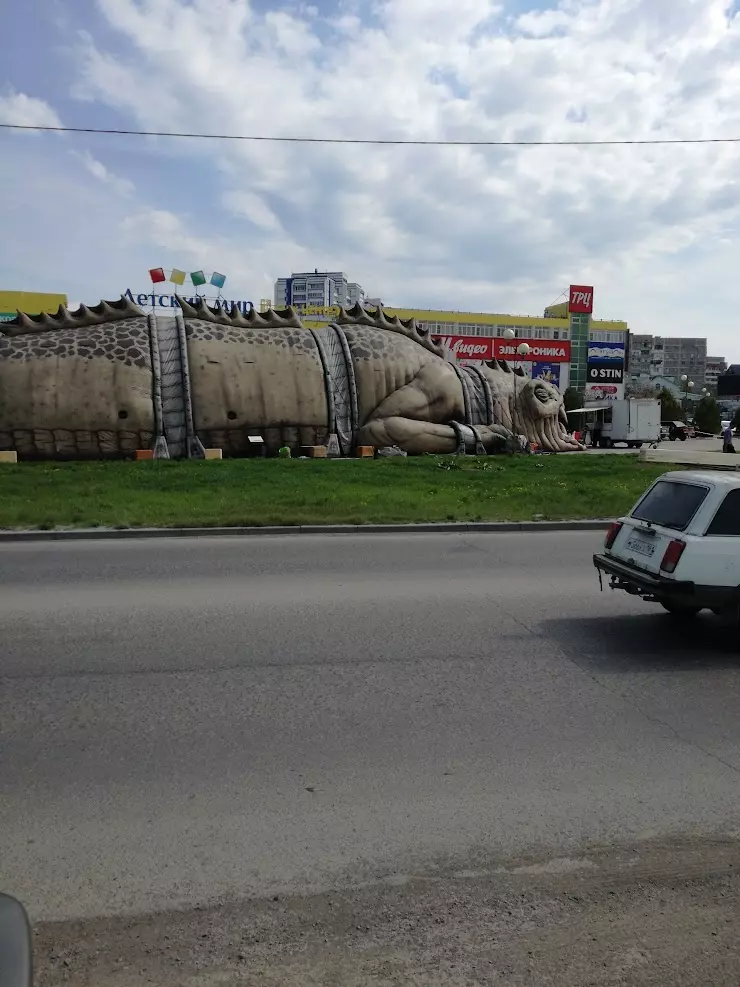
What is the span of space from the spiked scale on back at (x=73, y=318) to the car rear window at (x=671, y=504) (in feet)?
60.6

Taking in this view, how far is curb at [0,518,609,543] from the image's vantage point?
39.0 feet

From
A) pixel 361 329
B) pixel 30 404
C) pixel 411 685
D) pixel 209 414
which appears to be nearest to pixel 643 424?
pixel 361 329

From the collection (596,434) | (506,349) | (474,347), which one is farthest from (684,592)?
(506,349)

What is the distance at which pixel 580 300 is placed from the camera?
273 ft

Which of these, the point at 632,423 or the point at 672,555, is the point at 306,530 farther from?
the point at 632,423

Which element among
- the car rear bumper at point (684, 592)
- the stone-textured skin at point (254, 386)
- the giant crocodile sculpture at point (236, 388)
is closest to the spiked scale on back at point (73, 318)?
the giant crocodile sculpture at point (236, 388)

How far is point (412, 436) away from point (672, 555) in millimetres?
17337

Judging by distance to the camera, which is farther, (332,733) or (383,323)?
(383,323)

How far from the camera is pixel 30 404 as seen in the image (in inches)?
813

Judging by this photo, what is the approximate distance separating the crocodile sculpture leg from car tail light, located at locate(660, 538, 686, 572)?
56.4 feet

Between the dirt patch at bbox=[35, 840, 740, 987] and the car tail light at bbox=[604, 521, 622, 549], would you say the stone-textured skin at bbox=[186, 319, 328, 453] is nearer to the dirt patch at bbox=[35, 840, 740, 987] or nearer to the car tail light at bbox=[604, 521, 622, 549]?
the car tail light at bbox=[604, 521, 622, 549]

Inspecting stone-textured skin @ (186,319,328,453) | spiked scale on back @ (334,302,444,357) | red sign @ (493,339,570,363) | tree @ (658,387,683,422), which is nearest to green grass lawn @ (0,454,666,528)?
stone-textured skin @ (186,319,328,453)

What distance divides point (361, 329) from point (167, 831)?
71.8 feet

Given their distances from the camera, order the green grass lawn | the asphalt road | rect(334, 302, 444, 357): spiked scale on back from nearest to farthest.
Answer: the asphalt road, the green grass lawn, rect(334, 302, 444, 357): spiked scale on back
